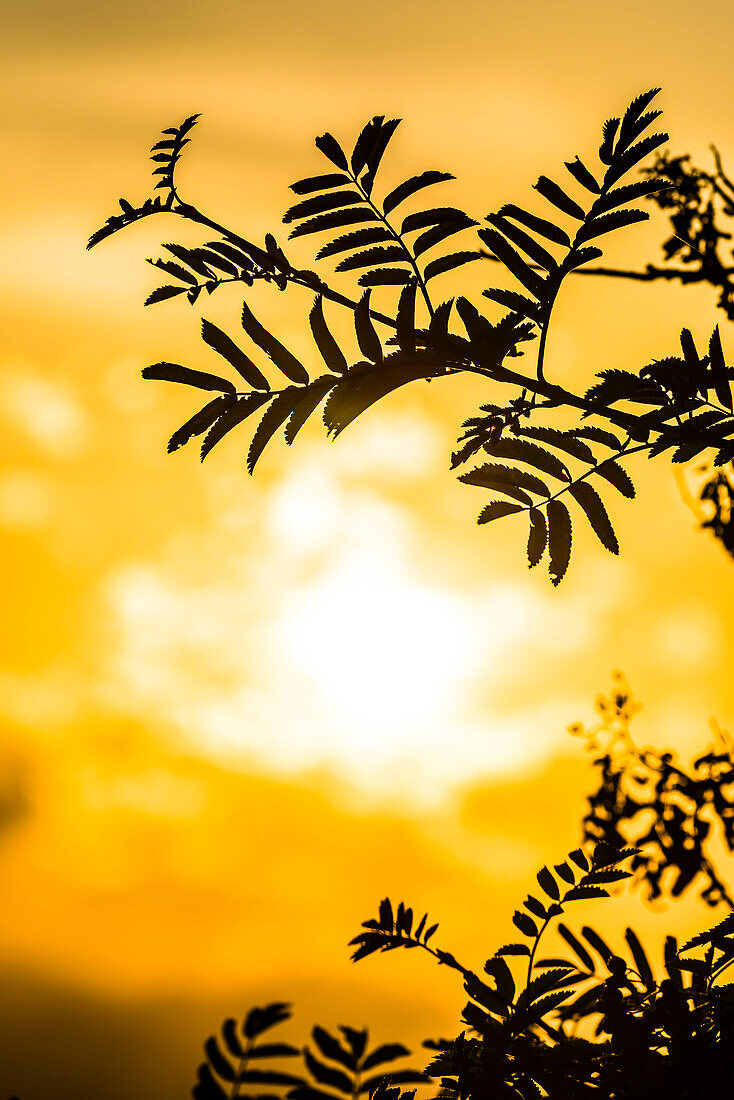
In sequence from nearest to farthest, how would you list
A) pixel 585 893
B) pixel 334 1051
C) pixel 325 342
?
pixel 334 1051 → pixel 325 342 → pixel 585 893

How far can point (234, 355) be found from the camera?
2.27 m

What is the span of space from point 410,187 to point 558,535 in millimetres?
941

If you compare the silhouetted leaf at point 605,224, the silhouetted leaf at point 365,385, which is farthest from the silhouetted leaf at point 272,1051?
the silhouetted leaf at point 605,224

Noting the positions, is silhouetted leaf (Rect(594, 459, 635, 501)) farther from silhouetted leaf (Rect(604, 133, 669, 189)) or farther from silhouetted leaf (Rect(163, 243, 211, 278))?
silhouetted leaf (Rect(163, 243, 211, 278))

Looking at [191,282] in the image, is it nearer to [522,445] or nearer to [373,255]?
[373,255]

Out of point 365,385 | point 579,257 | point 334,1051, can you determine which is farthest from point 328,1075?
point 579,257

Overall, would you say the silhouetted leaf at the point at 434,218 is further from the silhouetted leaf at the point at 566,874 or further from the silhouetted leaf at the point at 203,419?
the silhouetted leaf at the point at 566,874

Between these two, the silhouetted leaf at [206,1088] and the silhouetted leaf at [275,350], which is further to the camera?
the silhouetted leaf at [275,350]

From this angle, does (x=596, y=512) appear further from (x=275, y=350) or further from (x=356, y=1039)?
(x=356, y=1039)

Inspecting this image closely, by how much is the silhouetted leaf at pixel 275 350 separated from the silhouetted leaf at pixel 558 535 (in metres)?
0.70

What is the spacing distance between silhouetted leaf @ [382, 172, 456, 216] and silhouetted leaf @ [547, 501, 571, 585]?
0.84m

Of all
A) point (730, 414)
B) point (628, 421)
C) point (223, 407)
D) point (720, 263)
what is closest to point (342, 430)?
point (223, 407)

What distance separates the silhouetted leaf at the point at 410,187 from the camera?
2.25 meters

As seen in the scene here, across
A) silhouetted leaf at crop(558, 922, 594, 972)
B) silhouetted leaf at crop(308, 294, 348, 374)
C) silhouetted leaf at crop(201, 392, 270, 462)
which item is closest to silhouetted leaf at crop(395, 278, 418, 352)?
silhouetted leaf at crop(308, 294, 348, 374)
